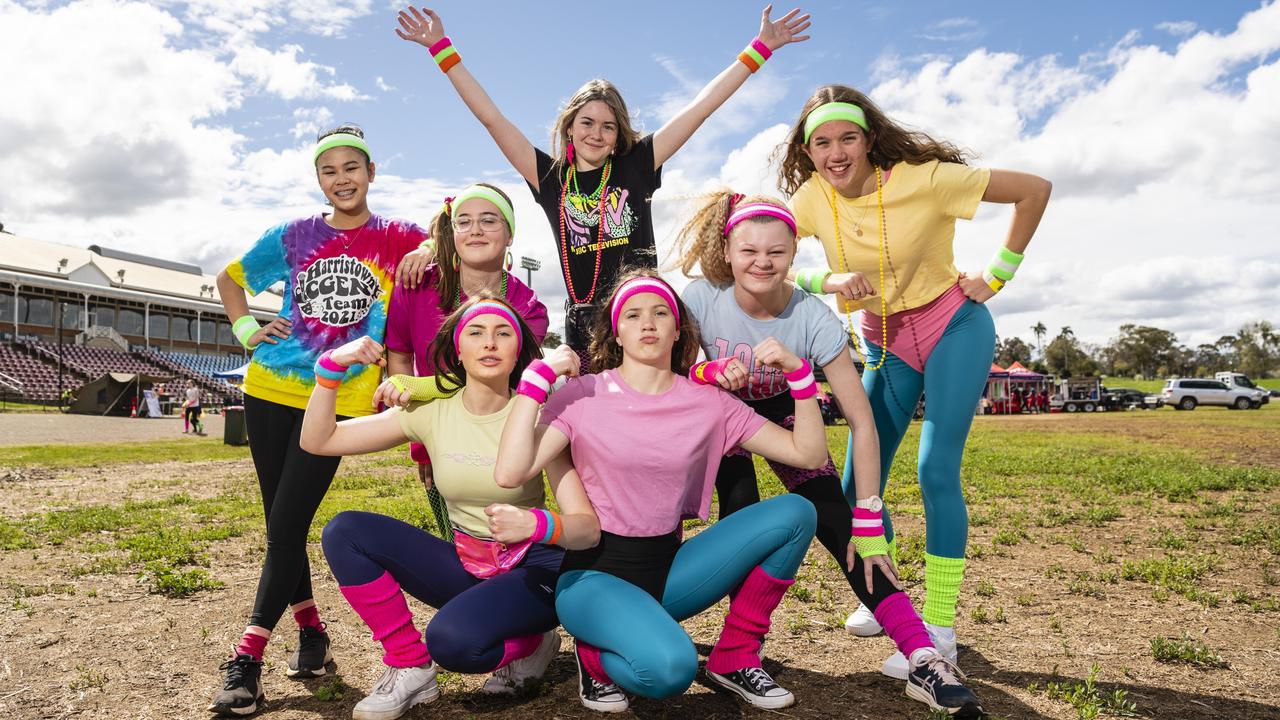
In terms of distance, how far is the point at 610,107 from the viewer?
160 inches

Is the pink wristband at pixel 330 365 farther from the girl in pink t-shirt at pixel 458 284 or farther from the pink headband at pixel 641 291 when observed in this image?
the pink headband at pixel 641 291

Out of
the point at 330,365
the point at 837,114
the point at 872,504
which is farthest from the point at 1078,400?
the point at 330,365

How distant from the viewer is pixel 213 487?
12078mm

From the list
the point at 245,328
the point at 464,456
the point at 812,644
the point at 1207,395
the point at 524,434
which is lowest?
the point at 812,644

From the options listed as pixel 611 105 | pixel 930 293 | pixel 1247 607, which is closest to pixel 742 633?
pixel 930 293

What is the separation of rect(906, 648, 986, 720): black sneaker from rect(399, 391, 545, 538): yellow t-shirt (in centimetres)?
179

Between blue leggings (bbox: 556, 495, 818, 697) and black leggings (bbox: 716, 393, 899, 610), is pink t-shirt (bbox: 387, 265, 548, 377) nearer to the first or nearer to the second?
black leggings (bbox: 716, 393, 899, 610)

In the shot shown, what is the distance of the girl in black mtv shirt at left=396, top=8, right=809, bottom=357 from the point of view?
161 inches

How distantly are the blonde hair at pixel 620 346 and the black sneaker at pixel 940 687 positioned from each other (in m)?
1.59

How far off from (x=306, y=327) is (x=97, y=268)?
67.4 metres

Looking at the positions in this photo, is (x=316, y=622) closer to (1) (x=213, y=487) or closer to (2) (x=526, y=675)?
(2) (x=526, y=675)

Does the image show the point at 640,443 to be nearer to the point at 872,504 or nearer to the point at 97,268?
the point at 872,504

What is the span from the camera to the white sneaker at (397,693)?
3.23 metres

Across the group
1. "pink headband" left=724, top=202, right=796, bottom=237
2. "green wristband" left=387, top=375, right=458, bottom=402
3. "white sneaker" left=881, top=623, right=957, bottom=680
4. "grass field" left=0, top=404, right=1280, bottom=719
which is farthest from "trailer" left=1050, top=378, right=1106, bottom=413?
"green wristband" left=387, top=375, right=458, bottom=402
